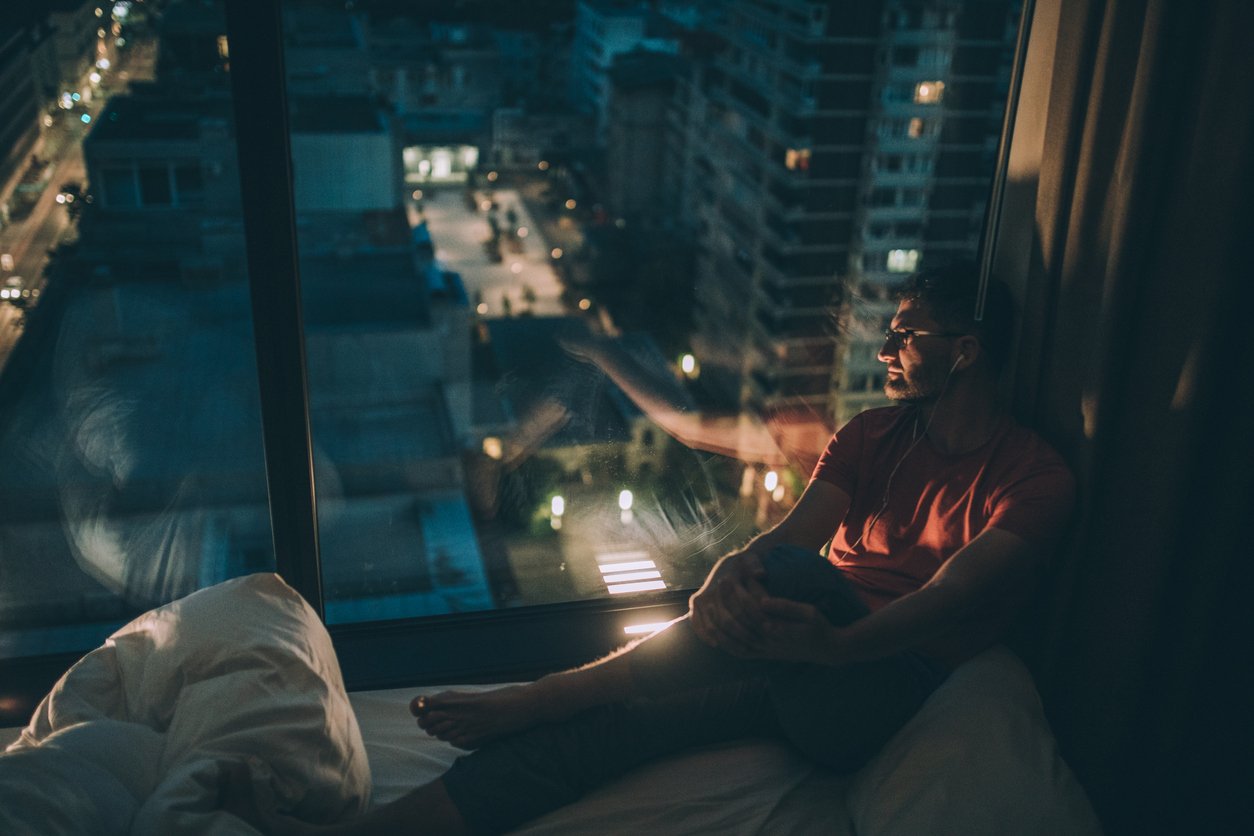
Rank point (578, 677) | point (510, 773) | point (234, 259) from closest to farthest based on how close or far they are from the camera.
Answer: point (510, 773)
point (578, 677)
point (234, 259)

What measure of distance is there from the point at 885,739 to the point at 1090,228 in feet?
3.03

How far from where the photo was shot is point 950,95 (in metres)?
2.58

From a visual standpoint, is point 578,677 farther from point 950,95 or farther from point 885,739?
point 950,95

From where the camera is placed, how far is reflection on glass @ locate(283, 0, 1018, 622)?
2.32 meters

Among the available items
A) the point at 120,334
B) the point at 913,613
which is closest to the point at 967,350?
the point at 913,613

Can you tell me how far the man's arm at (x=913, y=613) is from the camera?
1506mm

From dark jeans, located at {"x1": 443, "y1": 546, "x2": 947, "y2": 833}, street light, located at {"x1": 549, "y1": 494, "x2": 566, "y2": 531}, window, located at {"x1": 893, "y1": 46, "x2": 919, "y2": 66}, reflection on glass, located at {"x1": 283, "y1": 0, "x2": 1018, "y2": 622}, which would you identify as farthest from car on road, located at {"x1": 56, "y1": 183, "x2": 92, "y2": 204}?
window, located at {"x1": 893, "y1": 46, "x2": 919, "y2": 66}

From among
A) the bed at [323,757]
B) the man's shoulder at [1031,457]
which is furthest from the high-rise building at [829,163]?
the bed at [323,757]

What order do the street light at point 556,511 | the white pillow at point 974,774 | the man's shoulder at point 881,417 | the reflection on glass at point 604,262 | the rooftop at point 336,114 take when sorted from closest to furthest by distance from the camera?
1. the white pillow at point 974,774
2. the man's shoulder at point 881,417
3. the rooftop at point 336,114
4. the reflection on glass at point 604,262
5. the street light at point 556,511

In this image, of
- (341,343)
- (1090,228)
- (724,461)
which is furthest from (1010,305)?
(341,343)

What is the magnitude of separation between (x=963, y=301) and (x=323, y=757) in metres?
1.28

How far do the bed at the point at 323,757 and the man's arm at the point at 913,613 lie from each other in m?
0.11

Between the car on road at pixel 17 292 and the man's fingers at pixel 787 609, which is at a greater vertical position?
the car on road at pixel 17 292

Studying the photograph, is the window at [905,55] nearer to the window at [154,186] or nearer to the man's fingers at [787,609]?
the man's fingers at [787,609]
